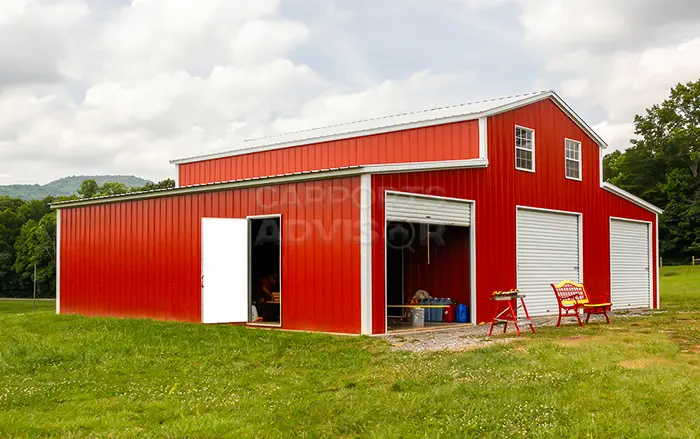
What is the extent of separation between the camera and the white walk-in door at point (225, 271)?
51.0 ft

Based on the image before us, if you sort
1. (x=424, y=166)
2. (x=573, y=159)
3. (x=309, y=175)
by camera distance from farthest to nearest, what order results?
(x=573, y=159), (x=424, y=166), (x=309, y=175)

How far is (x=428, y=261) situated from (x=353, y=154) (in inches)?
157

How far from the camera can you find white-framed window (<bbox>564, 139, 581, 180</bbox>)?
65.7ft

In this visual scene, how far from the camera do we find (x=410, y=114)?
831 inches

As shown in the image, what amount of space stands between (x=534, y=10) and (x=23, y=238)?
64.7 metres

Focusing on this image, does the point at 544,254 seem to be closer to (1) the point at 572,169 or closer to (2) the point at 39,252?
(1) the point at 572,169

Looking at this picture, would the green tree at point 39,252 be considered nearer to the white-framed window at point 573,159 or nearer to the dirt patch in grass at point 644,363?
the white-framed window at point 573,159

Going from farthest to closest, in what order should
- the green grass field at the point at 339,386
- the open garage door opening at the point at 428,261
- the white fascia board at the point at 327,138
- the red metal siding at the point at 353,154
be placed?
the white fascia board at the point at 327,138
the red metal siding at the point at 353,154
the open garage door opening at the point at 428,261
the green grass field at the point at 339,386

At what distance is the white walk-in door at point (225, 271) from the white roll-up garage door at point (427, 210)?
3326 millimetres

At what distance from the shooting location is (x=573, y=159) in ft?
66.5

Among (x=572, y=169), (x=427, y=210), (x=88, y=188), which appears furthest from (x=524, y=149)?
(x=88, y=188)

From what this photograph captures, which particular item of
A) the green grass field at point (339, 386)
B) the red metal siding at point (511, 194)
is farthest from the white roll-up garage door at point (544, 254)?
the green grass field at point (339, 386)

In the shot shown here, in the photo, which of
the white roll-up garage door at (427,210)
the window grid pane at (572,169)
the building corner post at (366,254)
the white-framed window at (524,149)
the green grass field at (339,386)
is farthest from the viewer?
the window grid pane at (572,169)

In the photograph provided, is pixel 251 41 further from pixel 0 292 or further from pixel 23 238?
pixel 0 292
